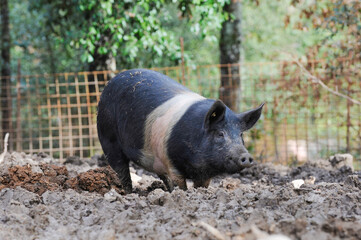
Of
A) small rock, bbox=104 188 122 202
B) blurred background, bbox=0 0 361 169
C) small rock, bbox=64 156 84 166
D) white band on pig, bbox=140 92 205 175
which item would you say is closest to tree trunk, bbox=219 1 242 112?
blurred background, bbox=0 0 361 169

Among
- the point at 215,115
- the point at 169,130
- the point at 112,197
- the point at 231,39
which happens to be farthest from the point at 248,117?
the point at 231,39

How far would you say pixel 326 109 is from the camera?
9.80 meters

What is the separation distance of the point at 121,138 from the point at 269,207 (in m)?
2.19

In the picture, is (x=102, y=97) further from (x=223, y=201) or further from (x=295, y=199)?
(x=295, y=199)

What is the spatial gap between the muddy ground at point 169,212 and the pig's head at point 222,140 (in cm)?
27

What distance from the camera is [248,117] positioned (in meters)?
5.16

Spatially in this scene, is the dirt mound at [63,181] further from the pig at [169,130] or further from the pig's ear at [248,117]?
the pig's ear at [248,117]

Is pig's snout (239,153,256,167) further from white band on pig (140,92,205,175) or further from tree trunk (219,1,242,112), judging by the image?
tree trunk (219,1,242,112)

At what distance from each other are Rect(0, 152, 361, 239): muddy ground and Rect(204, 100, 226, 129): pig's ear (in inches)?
23.7

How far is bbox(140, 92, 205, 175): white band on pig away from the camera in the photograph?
5.12 meters

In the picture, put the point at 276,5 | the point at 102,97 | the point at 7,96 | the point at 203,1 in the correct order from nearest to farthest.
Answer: the point at 102,97
the point at 203,1
the point at 7,96
the point at 276,5

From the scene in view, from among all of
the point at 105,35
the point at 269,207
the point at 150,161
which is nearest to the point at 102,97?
the point at 150,161

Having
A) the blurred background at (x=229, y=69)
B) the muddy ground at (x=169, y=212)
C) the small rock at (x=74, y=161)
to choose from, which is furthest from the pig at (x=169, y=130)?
the blurred background at (x=229, y=69)

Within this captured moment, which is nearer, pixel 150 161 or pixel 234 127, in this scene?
pixel 234 127
